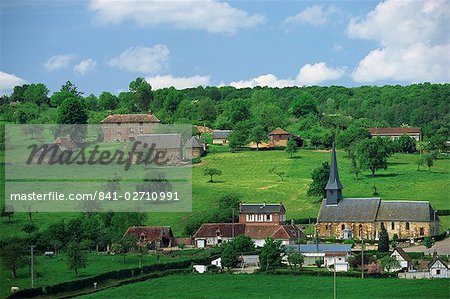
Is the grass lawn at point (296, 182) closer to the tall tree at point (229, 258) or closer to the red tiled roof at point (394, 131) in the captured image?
the tall tree at point (229, 258)

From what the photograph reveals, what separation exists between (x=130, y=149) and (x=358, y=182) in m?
29.1

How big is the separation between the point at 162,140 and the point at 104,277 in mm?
51106

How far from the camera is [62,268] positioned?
196ft

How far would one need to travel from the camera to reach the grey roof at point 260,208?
7738cm

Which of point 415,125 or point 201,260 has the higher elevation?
point 415,125

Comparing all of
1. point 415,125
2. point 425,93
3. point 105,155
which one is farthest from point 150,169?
point 425,93

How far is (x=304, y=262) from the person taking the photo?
64188 millimetres

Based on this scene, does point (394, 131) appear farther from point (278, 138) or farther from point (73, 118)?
point (73, 118)

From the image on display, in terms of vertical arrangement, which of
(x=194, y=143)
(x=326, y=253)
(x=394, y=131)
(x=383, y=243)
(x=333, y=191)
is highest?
(x=394, y=131)

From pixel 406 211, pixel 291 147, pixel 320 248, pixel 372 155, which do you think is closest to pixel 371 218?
pixel 406 211

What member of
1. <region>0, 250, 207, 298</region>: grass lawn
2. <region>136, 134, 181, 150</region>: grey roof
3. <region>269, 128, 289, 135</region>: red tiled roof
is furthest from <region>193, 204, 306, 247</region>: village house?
<region>269, 128, 289, 135</region>: red tiled roof

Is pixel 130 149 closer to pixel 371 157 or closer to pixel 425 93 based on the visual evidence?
pixel 371 157

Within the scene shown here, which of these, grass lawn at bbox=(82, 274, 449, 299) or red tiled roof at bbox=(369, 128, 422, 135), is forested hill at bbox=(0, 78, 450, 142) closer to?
red tiled roof at bbox=(369, 128, 422, 135)

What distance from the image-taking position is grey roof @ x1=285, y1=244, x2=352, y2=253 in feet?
214
